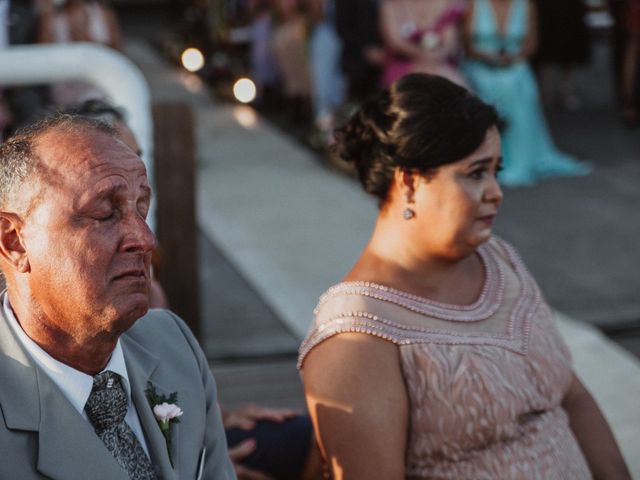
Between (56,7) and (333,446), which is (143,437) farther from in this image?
(56,7)

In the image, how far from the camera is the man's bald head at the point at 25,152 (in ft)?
6.28

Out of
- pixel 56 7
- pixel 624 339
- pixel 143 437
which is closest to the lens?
pixel 143 437

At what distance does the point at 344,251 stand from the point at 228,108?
20.6 ft

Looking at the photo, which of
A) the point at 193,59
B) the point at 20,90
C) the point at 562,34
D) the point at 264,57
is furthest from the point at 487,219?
the point at 193,59

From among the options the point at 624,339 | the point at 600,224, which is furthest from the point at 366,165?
the point at 600,224

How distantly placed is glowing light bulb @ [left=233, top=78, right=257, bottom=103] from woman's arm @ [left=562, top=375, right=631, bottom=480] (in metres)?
10.5

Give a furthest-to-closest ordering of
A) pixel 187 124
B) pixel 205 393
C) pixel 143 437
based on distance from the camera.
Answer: pixel 187 124 < pixel 205 393 < pixel 143 437

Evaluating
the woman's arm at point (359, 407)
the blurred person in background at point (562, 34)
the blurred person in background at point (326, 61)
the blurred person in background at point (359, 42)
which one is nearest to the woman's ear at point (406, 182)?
the woman's arm at point (359, 407)

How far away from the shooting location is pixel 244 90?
525 inches

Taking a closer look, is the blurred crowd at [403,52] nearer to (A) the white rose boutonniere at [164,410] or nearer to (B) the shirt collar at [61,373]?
(A) the white rose boutonniere at [164,410]

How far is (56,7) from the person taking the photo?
28.7 ft

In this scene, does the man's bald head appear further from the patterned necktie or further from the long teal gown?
the long teal gown

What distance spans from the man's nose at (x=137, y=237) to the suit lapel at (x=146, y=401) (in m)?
0.31

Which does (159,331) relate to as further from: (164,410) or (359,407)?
(359,407)
